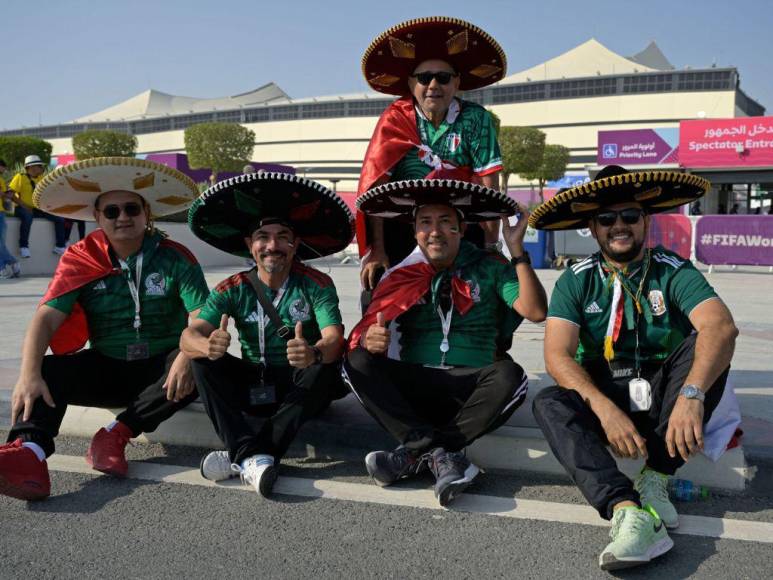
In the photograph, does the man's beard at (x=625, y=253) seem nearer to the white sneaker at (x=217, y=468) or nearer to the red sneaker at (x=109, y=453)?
the white sneaker at (x=217, y=468)

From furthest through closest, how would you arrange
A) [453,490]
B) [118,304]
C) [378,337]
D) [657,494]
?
[118,304], [378,337], [453,490], [657,494]

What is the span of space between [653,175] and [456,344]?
3.86 feet

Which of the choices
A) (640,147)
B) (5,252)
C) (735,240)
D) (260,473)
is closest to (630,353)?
(260,473)

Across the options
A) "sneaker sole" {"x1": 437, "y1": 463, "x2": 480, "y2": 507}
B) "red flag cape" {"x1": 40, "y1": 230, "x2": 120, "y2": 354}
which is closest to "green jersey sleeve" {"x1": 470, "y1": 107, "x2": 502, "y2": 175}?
"sneaker sole" {"x1": 437, "y1": 463, "x2": 480, "y2": 507}

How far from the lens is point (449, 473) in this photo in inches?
120

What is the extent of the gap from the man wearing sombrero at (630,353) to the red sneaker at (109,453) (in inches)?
75.1

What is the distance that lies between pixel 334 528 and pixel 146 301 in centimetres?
168

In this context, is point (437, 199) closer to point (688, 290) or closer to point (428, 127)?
point (428, 127)

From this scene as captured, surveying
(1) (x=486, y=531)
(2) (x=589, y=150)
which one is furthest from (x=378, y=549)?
(2) (x=589, y=150)

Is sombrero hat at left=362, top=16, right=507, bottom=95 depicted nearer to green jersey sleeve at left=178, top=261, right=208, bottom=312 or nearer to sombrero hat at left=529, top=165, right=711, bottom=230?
sombrero hat at left=529, top=165, right=711, bottom=230

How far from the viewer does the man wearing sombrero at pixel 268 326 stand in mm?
3332

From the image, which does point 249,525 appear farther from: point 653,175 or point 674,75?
point 674,75

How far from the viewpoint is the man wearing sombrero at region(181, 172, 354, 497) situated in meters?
3.33

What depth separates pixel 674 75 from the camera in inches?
2493
